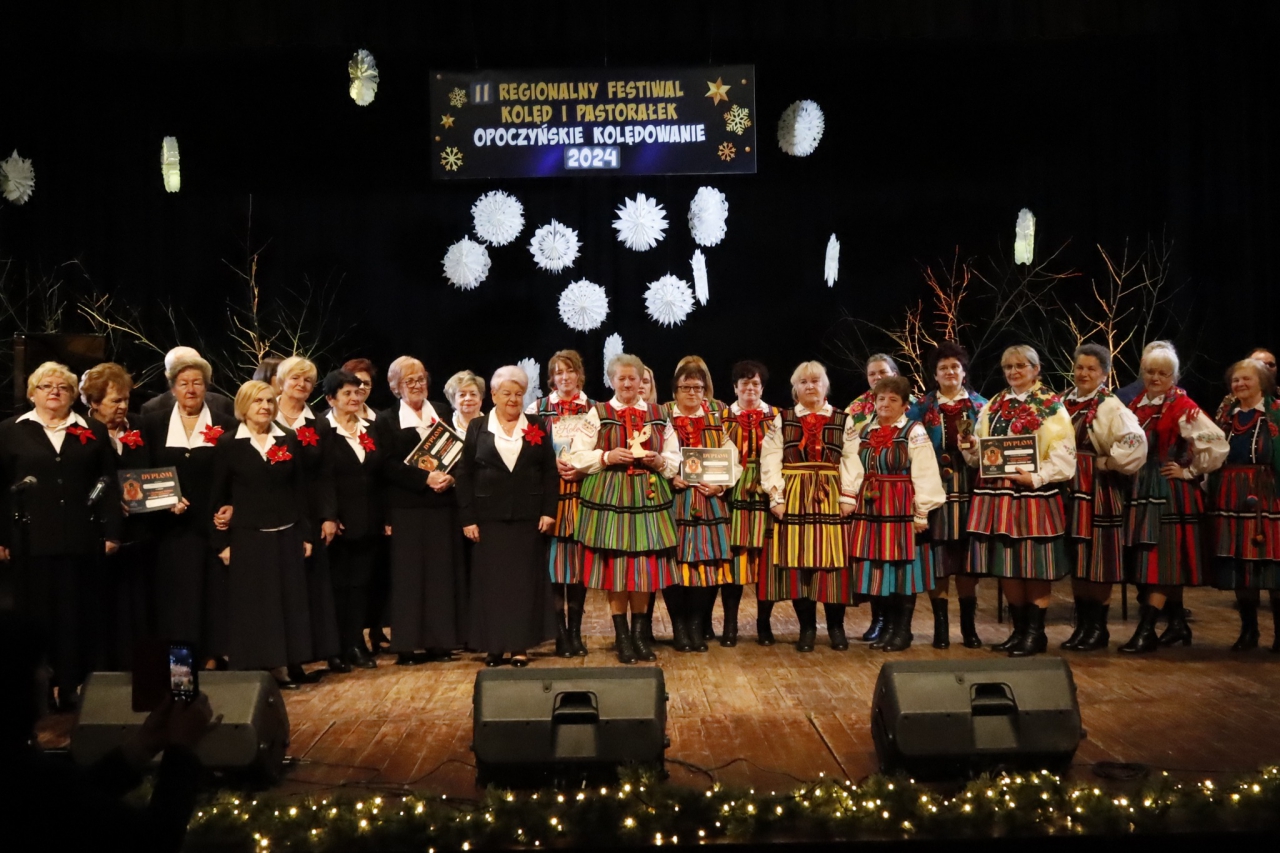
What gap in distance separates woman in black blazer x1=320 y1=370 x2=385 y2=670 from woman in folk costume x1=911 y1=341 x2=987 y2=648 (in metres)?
2.75

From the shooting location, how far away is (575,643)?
5941 mm

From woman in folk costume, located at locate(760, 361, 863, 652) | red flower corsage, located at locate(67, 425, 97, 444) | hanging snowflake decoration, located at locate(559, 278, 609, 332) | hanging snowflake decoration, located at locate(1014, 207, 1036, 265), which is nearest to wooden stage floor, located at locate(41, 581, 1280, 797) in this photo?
woman in folk costume, located at locate(760, 361, 863, 652)

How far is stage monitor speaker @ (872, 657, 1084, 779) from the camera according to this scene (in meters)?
3.47

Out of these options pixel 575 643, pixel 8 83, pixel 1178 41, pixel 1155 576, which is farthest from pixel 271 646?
pixel 1178 41

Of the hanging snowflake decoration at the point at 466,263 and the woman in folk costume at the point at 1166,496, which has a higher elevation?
the hanging snowflake decoration at the point at 466,263

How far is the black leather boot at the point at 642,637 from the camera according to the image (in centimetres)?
573

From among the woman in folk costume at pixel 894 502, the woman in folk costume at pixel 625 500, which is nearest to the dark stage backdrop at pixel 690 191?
the woman in folk costume at pixel 894 502

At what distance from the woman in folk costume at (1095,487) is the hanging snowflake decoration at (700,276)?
4137mm

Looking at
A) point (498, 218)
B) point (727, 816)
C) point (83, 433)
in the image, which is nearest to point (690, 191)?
point (498, 218)

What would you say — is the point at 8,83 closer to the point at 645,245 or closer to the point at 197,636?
the point at 645,245

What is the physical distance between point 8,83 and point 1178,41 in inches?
368

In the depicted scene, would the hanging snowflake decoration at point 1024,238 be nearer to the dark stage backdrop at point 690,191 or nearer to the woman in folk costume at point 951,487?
the dark stage backdrop at point 690,191

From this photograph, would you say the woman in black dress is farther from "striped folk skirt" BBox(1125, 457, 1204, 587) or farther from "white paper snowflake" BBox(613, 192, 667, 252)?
"white paper snowflake" BBox(613, 192, 667, 252)

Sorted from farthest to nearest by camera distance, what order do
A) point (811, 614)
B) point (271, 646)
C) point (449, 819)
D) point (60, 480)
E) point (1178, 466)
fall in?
1. point (811, 614)
2. point (1178, 466)
3. point (271, 646)
4. point (60, 480)
5. point (449, 819)
